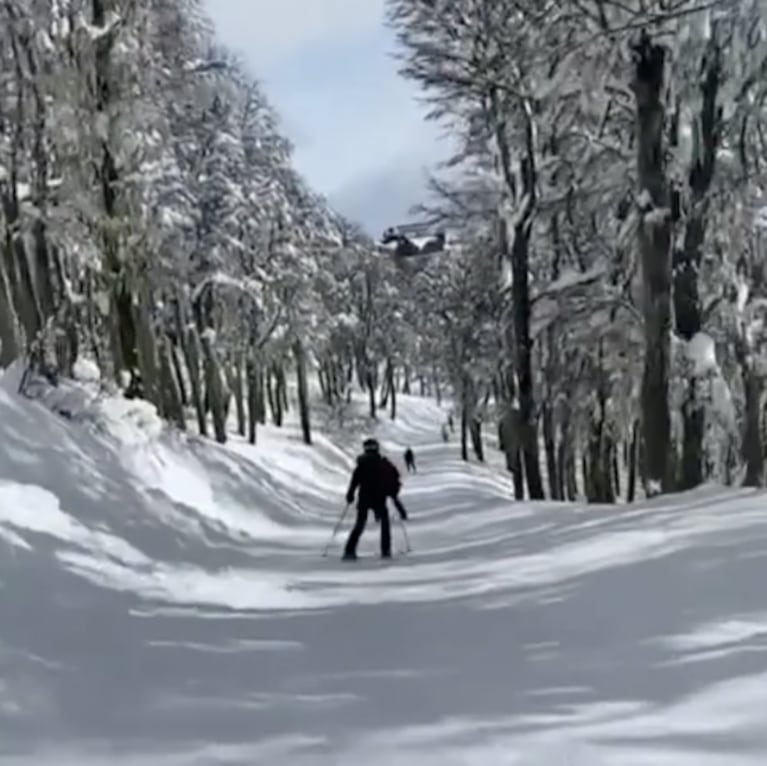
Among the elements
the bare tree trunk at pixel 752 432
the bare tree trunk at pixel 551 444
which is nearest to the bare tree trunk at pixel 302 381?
the bare tree trunk at pixel 551 444

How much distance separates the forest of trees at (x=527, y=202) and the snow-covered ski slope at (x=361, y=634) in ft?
13.3

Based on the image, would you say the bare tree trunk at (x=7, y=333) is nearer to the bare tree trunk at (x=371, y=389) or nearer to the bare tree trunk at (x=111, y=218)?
the bare tree trunk at (x=111, y=218)

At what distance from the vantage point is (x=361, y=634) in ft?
29.1

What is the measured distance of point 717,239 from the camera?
18344 millimetres

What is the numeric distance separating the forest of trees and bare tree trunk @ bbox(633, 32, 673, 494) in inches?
1.2

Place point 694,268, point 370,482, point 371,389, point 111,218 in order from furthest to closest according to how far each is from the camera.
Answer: point 371,389, point 111,218, point 694,268, point 370,482

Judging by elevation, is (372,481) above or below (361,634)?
above

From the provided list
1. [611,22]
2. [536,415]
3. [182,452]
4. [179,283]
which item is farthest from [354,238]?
[611,22]

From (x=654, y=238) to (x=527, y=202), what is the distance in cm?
795

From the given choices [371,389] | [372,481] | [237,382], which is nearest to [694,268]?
[372,481]

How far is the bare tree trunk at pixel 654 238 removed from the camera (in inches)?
589

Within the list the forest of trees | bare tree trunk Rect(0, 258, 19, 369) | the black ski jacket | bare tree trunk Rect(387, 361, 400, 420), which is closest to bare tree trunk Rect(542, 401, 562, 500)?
the forest of trees

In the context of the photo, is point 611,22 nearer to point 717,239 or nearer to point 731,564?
point 717,239

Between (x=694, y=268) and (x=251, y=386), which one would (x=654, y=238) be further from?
(x=251, y=386)
